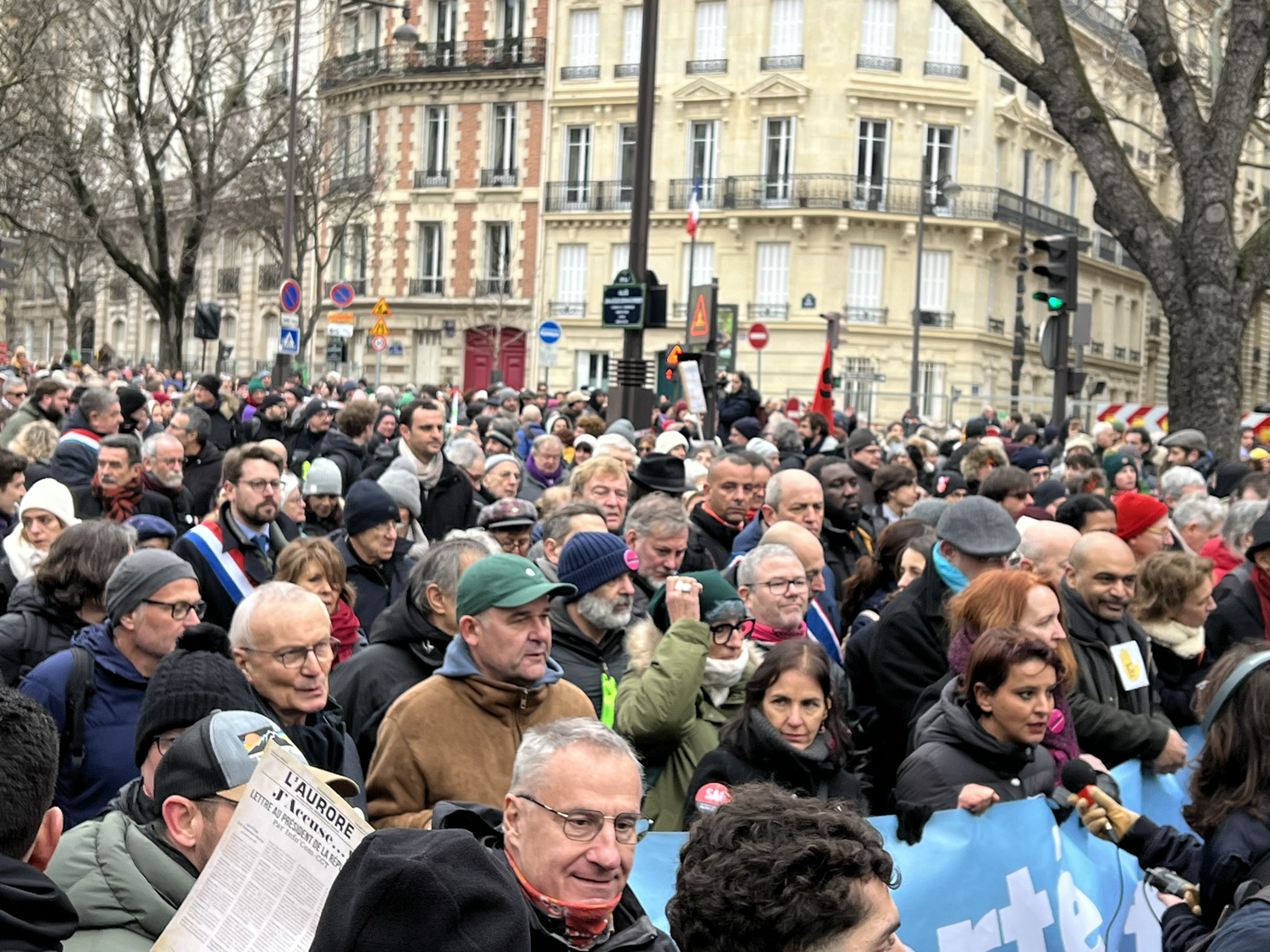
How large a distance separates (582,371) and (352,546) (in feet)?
141

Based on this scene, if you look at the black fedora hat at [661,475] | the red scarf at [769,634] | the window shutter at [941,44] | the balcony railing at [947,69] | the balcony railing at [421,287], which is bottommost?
the red scarf at [769,634]

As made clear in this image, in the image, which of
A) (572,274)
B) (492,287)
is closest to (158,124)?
(572,274)

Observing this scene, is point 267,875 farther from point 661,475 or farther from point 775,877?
point 661,475

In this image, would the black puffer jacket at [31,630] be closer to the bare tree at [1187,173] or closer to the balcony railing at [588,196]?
the bare tree at [1187,173]

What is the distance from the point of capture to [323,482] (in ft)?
31.3

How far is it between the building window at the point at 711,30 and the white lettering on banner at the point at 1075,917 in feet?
150

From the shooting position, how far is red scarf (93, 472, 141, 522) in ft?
28.4

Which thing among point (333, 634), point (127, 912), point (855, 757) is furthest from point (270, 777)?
point (333, 634)

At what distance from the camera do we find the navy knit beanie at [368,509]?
7.85 m

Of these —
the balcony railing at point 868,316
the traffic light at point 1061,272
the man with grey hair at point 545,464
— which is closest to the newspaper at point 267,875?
the man with grey hair at point 545,464

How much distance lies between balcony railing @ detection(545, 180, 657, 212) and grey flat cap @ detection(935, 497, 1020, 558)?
44181 mm

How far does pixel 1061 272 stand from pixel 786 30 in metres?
35.5

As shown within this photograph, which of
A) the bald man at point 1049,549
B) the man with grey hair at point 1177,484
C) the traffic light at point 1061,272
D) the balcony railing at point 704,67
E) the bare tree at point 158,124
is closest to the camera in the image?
the bald man at point 1049,549

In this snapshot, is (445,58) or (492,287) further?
(445,58)
